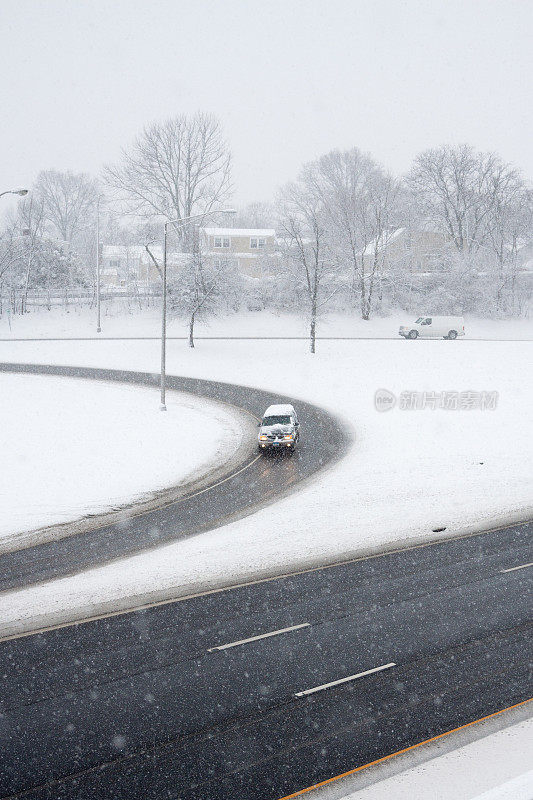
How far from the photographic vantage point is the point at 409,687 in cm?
900

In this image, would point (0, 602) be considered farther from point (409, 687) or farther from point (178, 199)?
point (178, 199)

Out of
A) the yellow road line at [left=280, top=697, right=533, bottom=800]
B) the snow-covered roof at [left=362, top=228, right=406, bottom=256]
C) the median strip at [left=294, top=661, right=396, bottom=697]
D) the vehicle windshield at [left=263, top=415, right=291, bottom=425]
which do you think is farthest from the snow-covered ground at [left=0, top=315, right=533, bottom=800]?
the snow-covered roof at [left=362, top=228, right=406, bottom=256]

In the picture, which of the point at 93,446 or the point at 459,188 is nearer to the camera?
the point at 93,446

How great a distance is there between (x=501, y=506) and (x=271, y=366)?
101 feet

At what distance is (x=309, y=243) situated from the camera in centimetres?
6850

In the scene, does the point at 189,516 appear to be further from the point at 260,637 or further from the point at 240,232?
the point at 240,232

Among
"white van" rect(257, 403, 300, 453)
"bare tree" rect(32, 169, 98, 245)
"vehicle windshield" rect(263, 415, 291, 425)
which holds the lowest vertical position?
"white van" rect(257, 403, 300, 453)

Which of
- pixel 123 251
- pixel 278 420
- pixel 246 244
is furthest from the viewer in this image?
pixel 123 251

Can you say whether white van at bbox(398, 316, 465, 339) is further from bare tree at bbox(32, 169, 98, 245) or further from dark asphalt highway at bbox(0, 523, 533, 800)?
bare tree at bbox(32, 169, 98, 245)

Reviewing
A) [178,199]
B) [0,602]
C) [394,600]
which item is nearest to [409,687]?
[394,600]
